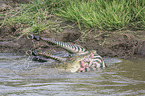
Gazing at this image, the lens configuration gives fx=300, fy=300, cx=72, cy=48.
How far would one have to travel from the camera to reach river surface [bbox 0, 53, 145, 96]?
4.09 meters

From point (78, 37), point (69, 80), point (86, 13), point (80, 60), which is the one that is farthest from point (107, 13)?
point (69, 80)

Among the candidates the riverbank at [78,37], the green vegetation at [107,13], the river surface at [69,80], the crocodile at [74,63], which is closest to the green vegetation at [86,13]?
the green vegetation at [107,13]

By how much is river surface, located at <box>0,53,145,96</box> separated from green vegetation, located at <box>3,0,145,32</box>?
195 cm

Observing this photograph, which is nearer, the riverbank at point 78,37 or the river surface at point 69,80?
the river surface at point 69,80

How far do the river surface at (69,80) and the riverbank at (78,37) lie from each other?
894 millimetres

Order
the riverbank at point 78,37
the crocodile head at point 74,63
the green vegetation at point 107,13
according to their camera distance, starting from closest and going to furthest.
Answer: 1. the crocodile head at point 74,63
2. the riverbank at point 78,37
3. the green vegetation at point 107,13

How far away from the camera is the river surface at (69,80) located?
4.09m

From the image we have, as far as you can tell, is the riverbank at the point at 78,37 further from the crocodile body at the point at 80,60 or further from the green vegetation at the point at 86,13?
the crocodile body at the point at 80,60

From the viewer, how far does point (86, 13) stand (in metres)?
8.41

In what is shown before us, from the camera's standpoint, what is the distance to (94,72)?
5.41m

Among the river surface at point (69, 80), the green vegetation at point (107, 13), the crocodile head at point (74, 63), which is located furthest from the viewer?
the green vegetation at point (107, 13)

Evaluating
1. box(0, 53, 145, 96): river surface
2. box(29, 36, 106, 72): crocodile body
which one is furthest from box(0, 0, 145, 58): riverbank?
box(29, 36, 106, 72): crocodile body

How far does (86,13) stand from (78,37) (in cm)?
84

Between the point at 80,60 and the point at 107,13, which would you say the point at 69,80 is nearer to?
the point at 80,60
